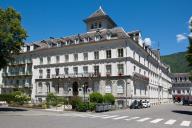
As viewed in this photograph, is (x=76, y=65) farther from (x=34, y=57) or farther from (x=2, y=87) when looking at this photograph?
(x=2, y=87)

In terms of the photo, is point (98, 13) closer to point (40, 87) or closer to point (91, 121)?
point (40, 87)

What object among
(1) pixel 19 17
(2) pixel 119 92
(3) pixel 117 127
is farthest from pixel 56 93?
(3) pixel 117 127

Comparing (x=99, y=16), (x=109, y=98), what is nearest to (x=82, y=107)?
(x=109, y=98)

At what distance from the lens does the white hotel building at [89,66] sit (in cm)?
5450

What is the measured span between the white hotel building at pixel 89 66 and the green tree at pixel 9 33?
1210 centimetres

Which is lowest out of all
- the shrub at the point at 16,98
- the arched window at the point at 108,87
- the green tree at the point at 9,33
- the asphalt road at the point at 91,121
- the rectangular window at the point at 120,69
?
the asphalt road at the point at 91,121

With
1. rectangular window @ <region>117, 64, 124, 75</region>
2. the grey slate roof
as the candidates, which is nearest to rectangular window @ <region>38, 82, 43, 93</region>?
rectangular window @ <region>117, 64, 124, 75</region>

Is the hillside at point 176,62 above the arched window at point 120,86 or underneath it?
→ above

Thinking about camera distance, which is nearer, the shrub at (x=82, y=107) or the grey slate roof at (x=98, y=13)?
the shrub at (x=82, y=107)

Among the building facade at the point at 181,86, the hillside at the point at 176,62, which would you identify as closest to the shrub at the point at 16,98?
the building facade at the point at 181,86

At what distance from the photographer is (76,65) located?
196 ft

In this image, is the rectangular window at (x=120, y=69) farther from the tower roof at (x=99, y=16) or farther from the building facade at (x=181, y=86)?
the building facade at (x=181, y=86)

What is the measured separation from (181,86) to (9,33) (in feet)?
325

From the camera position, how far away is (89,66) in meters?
58.0
